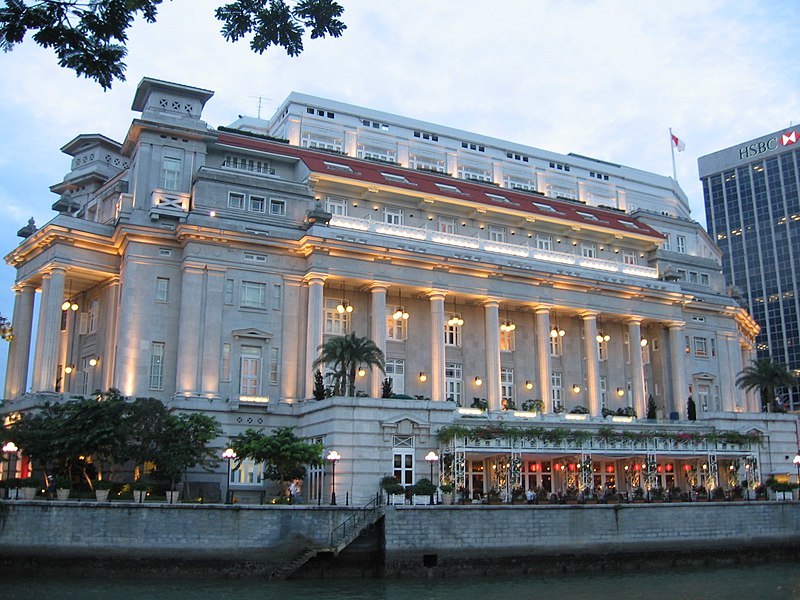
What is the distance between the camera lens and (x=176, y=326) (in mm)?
53781

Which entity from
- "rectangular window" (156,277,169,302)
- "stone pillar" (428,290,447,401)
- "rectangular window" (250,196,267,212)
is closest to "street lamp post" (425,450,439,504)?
"stone pillar" (428,290,447,401)

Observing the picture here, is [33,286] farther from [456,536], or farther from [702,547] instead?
[702,547]

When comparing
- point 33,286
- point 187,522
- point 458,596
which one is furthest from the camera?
point 33,286

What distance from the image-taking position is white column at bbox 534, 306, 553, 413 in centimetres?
6153

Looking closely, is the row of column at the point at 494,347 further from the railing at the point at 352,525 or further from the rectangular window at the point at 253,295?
the railing at the point at 352,525

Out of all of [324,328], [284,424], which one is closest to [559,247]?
[324,328]

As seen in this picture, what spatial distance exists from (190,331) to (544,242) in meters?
30.5

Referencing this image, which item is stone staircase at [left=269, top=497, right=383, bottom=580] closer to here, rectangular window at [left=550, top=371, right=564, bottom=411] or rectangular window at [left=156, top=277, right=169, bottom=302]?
rectangular window at [left=156, top=277, right=169, bottom=302]

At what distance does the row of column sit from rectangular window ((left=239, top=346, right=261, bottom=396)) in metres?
3.19

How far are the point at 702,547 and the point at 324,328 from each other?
26.7 m

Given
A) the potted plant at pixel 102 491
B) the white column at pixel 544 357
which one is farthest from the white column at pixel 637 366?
the potted plant at pixel 102 491

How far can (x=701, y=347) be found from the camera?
241 ft

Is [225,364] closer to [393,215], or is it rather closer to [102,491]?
[102,491]

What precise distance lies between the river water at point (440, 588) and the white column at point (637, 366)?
2466 centimetres
